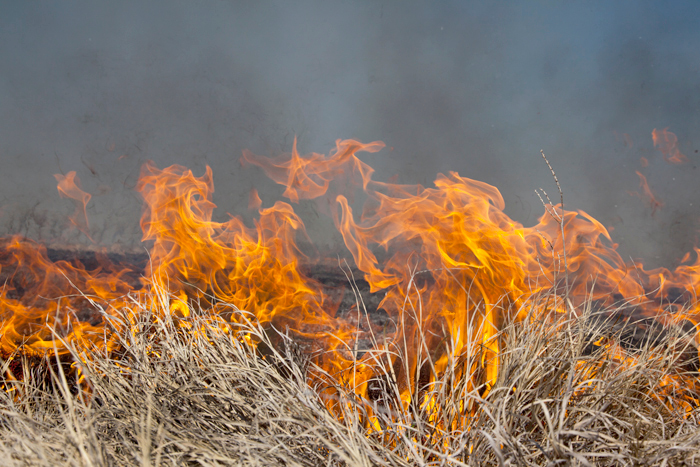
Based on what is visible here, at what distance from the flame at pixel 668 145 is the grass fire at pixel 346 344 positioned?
0.03 m

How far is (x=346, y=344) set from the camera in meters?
0.68

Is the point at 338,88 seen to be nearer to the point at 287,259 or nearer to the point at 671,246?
the point at 287,259

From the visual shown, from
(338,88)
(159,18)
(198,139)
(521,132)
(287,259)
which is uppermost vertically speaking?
(159,18)

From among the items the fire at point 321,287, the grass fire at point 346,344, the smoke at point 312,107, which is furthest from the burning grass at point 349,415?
the smoke at point 312,107

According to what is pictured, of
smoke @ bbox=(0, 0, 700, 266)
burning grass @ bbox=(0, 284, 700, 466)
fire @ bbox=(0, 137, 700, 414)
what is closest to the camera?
burning grass @ bbox=(0, 284, 700, 466)

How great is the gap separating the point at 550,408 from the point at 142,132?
10.8 ft

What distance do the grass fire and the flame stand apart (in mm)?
28

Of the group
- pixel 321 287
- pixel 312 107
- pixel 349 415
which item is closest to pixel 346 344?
pixel 349 415

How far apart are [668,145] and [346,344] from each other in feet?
11.5

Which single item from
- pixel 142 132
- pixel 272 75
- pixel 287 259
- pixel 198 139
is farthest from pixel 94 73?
pixel 287 259

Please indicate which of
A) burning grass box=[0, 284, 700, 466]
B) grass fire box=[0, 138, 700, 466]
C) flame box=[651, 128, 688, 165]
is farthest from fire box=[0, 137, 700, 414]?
flame box=[651, 128, 688, 165]

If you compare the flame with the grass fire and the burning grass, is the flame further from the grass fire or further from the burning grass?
the burning grass

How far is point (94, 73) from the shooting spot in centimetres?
303

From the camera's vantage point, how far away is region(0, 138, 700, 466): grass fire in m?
0.52
